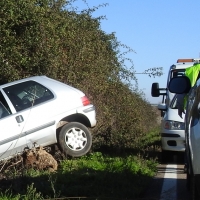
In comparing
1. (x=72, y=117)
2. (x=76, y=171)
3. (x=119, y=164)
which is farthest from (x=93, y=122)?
(x=76, y=171)

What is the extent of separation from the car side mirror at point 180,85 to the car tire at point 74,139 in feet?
12.8

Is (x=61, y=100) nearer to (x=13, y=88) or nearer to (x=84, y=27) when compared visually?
(x=13, y=88)

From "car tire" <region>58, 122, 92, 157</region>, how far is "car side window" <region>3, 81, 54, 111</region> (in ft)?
2.21

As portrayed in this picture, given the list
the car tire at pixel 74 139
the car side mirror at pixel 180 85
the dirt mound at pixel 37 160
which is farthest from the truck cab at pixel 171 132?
the car side mirror at pixel 180 85

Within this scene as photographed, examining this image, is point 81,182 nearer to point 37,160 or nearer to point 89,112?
point 37,160

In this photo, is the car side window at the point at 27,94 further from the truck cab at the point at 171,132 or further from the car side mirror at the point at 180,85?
the car side mirror at the point at 180,85

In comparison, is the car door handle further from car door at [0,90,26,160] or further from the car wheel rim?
the car wheel rim

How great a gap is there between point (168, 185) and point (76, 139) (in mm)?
2494

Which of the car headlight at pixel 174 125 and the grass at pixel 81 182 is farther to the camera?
the car headlight at pixel 174 125

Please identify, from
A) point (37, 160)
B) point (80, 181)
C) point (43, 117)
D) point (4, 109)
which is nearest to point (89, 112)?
point (43, 117)

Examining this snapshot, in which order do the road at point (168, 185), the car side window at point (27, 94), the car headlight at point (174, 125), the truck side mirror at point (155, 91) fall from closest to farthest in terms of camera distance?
1. the road at point (168, 185)
2. the car side window at point (27, 94)
3. the car headlight at point (174, 125)
4. the truck side mirror at point (155, 91)

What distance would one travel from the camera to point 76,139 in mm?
11695

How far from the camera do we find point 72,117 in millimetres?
11836

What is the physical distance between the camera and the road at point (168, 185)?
8648 millimetres
